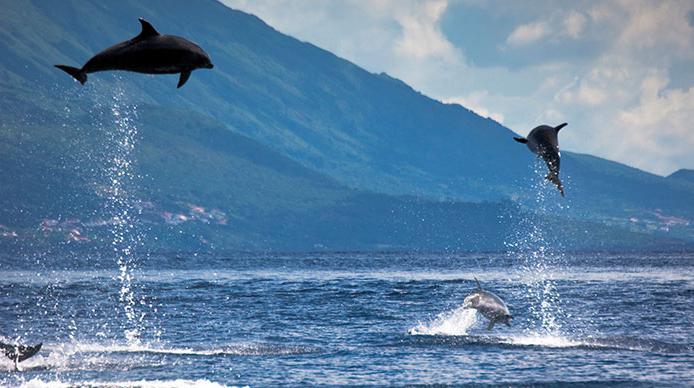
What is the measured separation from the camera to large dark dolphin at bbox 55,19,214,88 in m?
13.9

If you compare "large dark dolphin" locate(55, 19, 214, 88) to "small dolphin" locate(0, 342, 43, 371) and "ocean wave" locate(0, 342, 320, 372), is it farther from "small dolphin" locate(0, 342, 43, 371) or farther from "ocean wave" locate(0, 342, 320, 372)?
"ocean wave" locate(0, 342, 320, 372)

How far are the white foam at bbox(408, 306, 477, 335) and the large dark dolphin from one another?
101 ft

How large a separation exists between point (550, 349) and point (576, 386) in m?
7.95

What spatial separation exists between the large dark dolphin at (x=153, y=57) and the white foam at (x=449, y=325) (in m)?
30.9

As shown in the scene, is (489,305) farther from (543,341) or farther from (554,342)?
(554,342)

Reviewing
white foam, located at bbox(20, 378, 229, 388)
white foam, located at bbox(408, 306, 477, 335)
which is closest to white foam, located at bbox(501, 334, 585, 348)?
white foam, located at bbox(408, 306, 477, 335)

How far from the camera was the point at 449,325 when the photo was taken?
47188mm

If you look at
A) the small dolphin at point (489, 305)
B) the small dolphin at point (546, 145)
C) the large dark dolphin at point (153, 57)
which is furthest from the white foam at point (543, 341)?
the large dark dolphin at point (153, 57)

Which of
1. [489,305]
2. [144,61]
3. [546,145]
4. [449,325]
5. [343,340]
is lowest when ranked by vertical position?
[343,340]

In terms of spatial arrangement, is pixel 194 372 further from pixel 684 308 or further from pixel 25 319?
pixel 684 308

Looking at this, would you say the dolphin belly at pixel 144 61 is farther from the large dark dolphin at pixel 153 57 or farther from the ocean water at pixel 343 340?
the ocean water at pixel 343 340

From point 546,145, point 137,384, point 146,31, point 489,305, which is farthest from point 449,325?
point 146,31

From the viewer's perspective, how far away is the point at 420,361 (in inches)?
1396

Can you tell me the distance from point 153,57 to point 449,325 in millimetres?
34783
